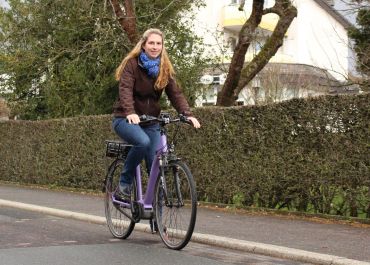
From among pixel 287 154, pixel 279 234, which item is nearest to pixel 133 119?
pixel 279 234

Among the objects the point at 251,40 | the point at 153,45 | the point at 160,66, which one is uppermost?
the point at 251,40

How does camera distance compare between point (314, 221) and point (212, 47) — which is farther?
point (212, 47)

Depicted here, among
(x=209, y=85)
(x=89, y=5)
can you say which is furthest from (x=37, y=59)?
(x=209, y=85)

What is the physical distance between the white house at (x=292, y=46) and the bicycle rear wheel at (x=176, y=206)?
20.2 meters

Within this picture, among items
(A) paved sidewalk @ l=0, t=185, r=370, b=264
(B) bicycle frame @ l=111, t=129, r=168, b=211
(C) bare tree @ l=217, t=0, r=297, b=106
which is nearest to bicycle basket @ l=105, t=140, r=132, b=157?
(B) bicycle frame @ l=111, t=129, r=168, b=211

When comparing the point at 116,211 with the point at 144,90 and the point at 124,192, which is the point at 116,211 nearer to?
the point at 124,192

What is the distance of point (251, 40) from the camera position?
614 inches

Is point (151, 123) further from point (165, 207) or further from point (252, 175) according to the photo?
point (252, 175)

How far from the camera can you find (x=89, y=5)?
17.8m

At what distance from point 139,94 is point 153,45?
1.85 ft

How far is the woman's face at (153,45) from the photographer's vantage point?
688cm

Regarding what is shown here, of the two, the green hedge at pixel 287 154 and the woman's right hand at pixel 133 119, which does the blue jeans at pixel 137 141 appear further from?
the green hedge at pixel 287 154

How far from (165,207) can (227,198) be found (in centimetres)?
446

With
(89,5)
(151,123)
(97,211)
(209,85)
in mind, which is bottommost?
(97,211)
